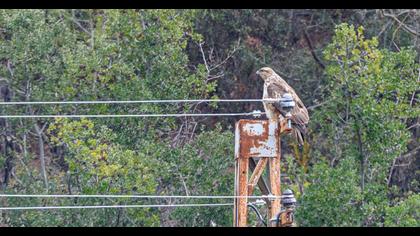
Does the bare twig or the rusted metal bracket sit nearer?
the rusted metal bracket

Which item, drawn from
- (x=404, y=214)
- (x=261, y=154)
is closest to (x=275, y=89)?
(x=261, y=154)

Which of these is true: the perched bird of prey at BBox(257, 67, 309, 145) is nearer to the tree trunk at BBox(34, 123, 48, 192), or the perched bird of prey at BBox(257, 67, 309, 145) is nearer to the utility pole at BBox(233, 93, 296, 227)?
the utility pole at BBox(233, 93, 296, 227)

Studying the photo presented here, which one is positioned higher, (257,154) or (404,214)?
(257,154)

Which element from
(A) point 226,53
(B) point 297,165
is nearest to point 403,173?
(B) point 297,165

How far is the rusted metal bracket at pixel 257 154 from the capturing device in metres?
10.1

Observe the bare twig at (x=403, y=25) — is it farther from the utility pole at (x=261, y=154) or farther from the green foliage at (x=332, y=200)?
the utility pole at (x=261, y=154)

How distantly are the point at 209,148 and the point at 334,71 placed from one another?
2059 mm

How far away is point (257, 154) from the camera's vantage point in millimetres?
10133

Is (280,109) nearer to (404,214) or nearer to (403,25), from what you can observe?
(404,214)

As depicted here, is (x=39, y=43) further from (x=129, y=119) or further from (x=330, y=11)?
(x=330, y=11)

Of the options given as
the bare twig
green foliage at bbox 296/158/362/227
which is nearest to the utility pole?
green foliage at bbox 296/158/362/227

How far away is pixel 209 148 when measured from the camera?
61.2 feet

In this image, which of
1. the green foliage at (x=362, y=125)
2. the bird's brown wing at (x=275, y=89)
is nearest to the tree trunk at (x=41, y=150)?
the green foliage at (x=362, y=125)

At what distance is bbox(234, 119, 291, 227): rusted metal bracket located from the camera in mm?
10125
